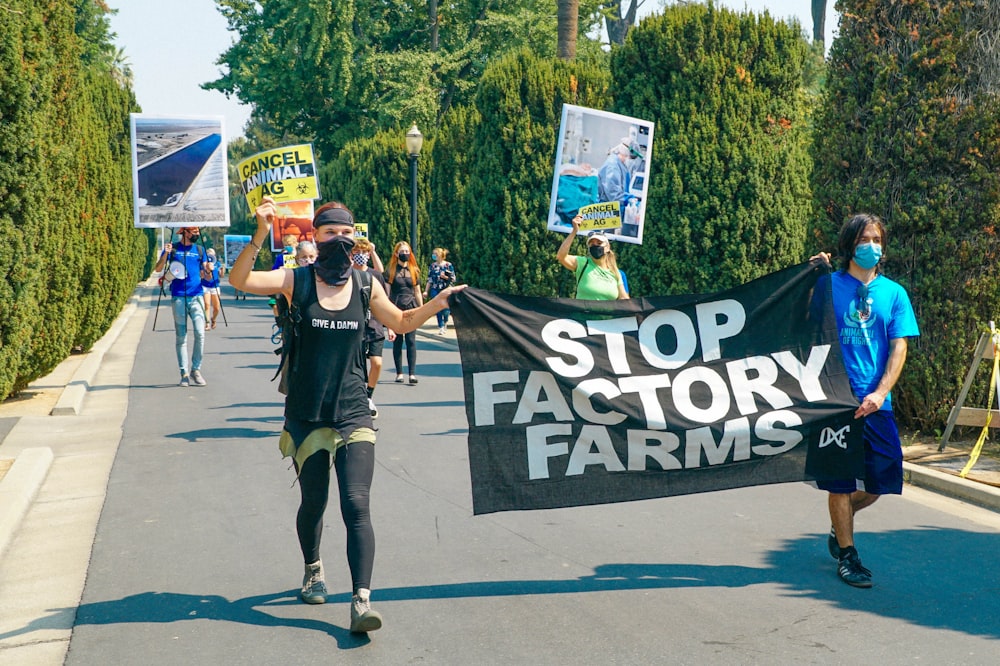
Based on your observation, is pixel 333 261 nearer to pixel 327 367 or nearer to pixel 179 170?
pixel 327 367

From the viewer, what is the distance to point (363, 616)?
16.0 ft

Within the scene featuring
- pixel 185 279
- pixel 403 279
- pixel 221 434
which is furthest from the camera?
pixel 403 279

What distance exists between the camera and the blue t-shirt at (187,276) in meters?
14.4

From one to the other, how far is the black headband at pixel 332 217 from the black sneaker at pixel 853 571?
325cm

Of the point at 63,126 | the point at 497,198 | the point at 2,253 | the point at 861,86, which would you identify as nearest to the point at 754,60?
the point at 861,86

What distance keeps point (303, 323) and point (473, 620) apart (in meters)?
1.67

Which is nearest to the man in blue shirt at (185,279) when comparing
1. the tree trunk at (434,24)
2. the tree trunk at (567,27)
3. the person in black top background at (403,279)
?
the person in black top background at (403,279)

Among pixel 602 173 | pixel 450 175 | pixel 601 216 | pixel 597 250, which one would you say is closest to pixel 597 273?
pixel 597 250

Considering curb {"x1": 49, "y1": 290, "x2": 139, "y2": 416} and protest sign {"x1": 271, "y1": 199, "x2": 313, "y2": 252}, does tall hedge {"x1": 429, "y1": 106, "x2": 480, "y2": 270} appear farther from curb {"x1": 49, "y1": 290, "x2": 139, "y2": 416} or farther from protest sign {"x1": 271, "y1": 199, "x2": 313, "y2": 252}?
protest sign {"x1": 271, "y1": 199, "x2": 313, "y2": 252}

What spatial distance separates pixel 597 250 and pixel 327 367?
5238mm

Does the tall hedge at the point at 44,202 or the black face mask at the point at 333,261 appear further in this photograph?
the tall hedge at the point at 44,202

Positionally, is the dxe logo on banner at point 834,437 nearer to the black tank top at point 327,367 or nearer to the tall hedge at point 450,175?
the black tank top at point 327,367

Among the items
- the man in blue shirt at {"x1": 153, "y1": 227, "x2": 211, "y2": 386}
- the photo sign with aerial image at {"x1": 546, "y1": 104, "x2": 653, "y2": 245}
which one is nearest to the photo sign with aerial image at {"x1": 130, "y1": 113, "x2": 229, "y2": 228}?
the man in blue shirt at {"x1": 153, "y1": 227, "x2": 211, "y2": 386}

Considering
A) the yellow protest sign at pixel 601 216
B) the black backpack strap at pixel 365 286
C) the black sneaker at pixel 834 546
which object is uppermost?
the yellow protest sign at pixel 601 216
